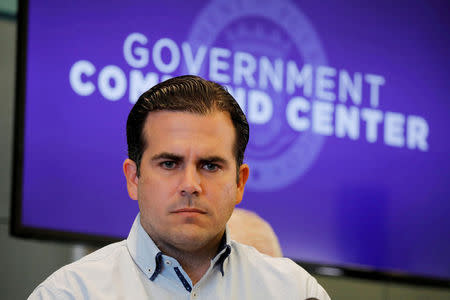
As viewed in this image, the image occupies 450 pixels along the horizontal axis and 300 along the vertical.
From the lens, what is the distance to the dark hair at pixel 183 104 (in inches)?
70.8

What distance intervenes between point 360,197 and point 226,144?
7.00 feet

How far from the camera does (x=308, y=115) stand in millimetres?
3727

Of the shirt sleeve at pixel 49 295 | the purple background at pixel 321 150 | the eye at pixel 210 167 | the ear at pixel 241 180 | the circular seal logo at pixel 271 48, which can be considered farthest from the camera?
the circular seal logo at pixel 271 48

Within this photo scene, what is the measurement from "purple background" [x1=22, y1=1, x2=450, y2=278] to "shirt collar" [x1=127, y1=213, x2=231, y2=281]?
4.41 ft

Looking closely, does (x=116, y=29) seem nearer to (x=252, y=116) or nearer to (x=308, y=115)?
(x=252, y=116)

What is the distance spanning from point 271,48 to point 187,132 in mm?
2021

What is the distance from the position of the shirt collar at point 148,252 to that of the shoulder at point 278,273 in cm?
7

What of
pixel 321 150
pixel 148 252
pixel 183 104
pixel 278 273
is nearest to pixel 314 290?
pixel 278 273

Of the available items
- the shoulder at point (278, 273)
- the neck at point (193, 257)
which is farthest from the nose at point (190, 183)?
the shoulder at point (278, 273)

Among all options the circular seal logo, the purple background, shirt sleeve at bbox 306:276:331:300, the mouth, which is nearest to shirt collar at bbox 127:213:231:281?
the mouth

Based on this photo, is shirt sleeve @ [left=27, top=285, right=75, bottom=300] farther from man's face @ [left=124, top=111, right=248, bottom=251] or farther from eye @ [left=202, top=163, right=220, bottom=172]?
eye @ [left=202, top=163, right=220, bottom=172]

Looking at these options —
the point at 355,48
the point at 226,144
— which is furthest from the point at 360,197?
the point at 226,144

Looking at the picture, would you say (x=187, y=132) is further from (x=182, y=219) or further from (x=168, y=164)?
(x=182, y=219)

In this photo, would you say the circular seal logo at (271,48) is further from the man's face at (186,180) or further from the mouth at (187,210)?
the mouth at (187,210)
